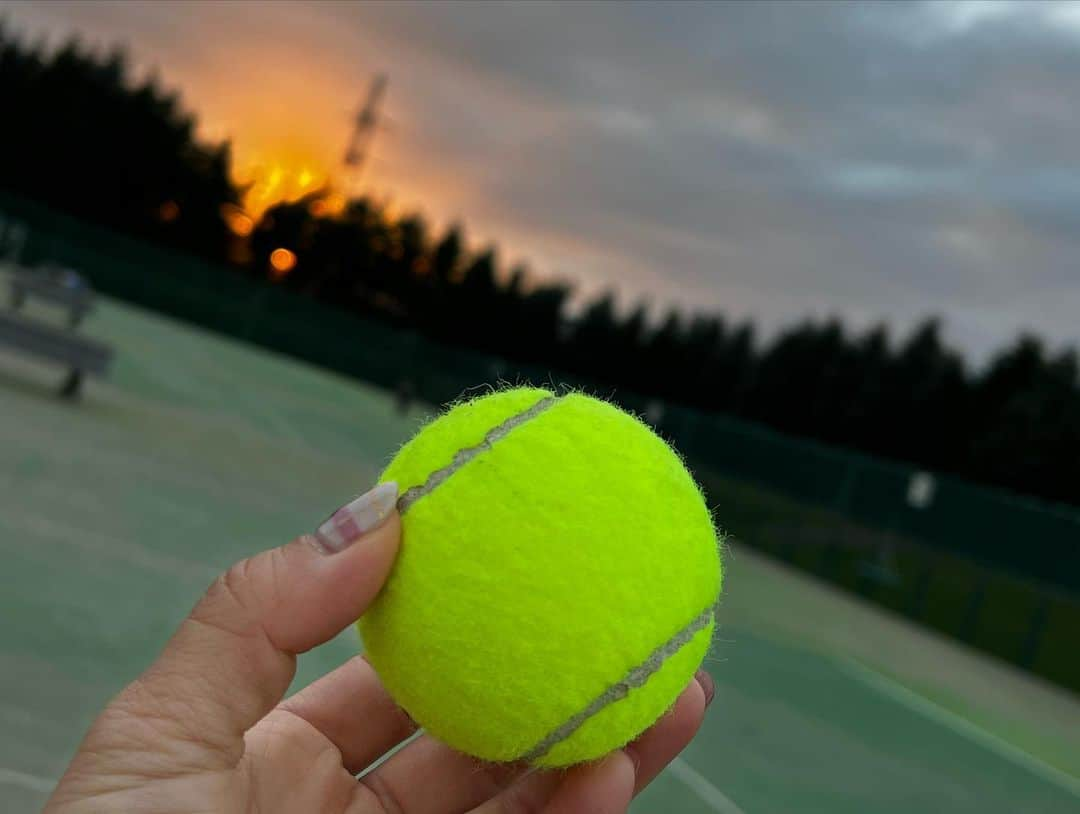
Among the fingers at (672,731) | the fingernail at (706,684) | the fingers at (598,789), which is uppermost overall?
the fingernail at (706,684)

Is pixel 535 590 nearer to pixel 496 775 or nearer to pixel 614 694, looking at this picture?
pixel 614 694

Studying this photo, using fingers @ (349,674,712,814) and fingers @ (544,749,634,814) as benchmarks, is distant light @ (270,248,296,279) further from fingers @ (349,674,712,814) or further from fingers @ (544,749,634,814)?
fingers @ (544,749,634,814)

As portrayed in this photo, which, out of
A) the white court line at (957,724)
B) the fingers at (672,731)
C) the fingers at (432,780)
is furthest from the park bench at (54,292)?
Answer: the fingers at (672,731)

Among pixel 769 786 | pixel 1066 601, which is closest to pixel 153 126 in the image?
pixel 1066 601

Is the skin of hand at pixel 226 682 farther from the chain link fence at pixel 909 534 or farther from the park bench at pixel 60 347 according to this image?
the park bench at pixel 60 347

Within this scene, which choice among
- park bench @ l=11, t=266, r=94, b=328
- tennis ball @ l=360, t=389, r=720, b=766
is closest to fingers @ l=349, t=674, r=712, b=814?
tennis ball @ l=360, t=389, r=720, b=766

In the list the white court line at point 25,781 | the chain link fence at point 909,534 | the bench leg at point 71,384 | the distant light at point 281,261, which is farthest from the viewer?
the distant light at point 281,261

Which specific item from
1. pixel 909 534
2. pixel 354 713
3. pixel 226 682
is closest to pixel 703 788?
pixel 354 713
